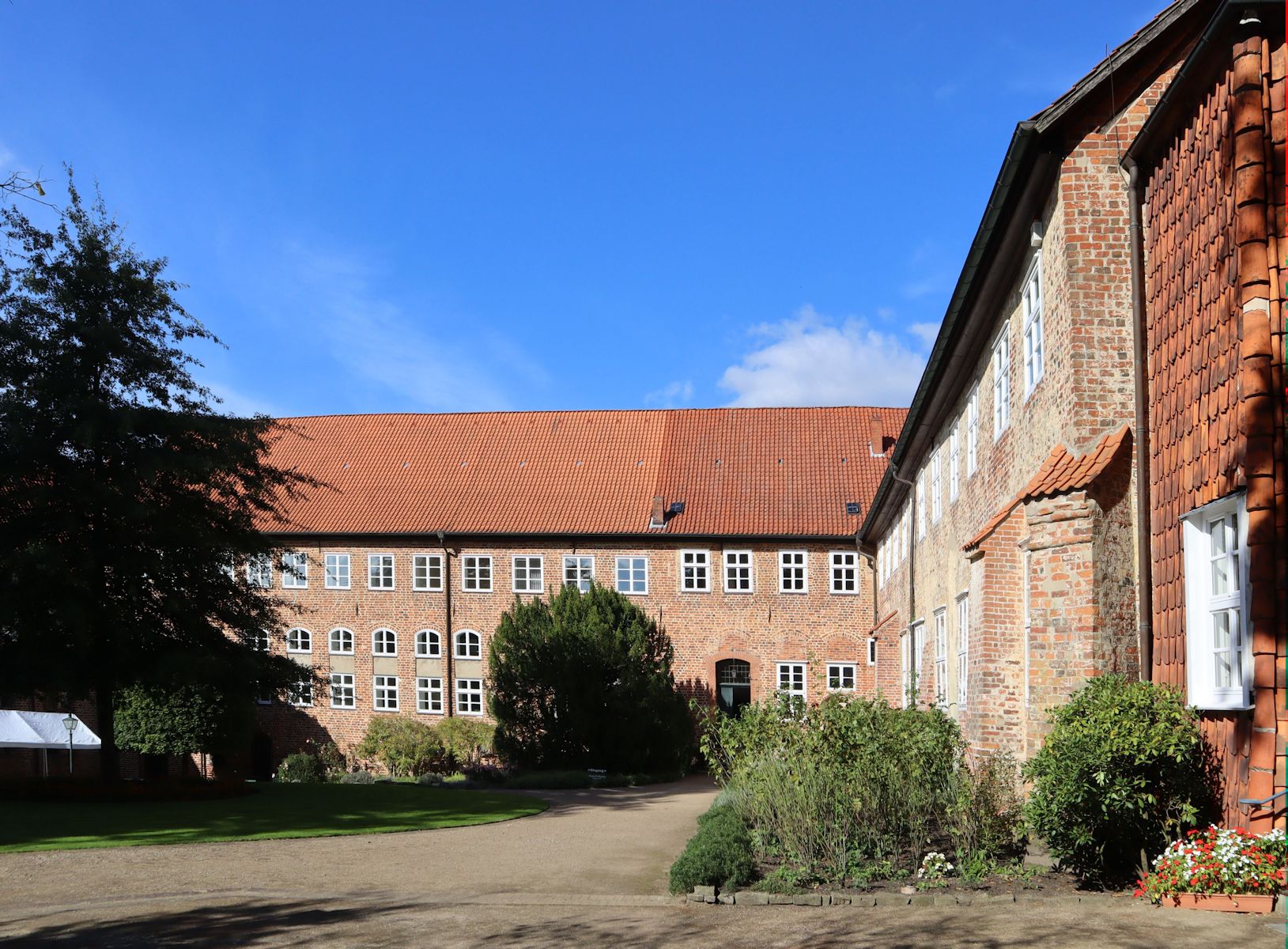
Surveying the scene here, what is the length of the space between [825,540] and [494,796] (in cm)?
1480

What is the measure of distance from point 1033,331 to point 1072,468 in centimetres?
243

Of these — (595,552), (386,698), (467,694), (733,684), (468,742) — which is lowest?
(468,742)

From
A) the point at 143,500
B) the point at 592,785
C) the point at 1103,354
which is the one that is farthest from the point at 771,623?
the point at 1103,354

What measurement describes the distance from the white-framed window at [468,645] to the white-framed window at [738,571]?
7633mm

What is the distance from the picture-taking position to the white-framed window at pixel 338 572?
121 ft

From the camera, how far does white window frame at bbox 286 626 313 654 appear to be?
122ft

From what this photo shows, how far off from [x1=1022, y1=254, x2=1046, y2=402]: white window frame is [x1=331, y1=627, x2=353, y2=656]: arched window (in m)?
28.1

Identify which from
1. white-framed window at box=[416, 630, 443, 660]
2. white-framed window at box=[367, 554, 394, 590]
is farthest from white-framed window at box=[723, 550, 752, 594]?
white-framed window at box=[367, 554, 394, 590]

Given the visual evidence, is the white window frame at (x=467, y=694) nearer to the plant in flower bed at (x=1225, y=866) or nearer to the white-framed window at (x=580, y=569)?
the white-framed window at (x=580, y=569)

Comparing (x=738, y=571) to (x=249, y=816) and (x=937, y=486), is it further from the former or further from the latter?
(x=249, y=816)

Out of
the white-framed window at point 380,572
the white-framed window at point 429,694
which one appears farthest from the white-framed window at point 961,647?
the white-framed window at point 380,572

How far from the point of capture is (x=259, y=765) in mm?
36531

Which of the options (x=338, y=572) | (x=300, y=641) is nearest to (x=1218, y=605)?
(x=338, y=572)

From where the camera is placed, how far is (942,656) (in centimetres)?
1788
